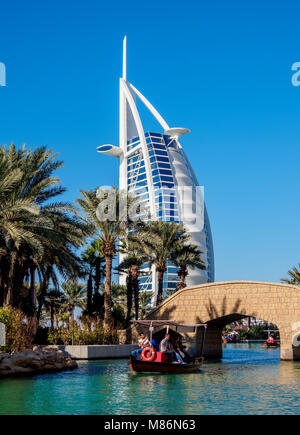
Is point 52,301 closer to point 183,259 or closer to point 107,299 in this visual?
point 107,299

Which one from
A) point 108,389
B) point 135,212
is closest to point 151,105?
point 135,212

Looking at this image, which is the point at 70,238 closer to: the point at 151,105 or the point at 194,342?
the point at 194,342

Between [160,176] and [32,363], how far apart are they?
8507cm

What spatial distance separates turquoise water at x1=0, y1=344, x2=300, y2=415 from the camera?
547 inches

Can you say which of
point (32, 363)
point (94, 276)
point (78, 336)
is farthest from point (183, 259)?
point (32, 363)

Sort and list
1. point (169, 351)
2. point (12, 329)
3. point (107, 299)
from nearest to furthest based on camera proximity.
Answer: point (169, 351) → point (12, 329) → point (107, 299)

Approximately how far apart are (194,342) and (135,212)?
34.1 feet

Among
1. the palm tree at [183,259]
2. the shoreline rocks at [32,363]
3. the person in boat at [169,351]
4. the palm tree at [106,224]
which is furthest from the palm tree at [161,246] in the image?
the person in boat at [169,351]

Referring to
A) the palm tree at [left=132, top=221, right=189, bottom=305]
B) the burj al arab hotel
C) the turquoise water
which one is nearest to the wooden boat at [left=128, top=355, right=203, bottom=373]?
the turquoise water

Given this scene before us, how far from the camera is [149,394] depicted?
16.8m

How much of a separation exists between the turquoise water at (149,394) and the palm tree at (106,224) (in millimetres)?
13426

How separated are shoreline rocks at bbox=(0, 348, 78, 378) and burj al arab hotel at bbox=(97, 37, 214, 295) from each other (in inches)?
3000

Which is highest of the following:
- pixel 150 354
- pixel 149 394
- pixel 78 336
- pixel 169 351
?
pixel 78 336
